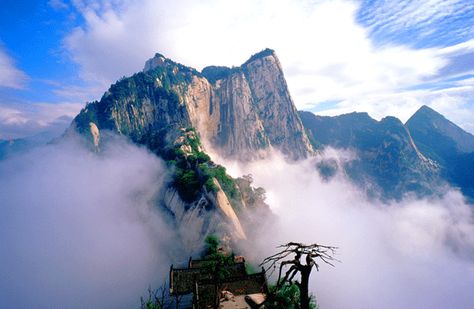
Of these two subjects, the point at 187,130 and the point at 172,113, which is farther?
the point at 172,113

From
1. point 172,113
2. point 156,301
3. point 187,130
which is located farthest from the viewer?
point 172,113

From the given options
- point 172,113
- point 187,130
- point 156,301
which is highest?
point 172,113

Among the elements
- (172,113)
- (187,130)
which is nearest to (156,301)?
(187,130)

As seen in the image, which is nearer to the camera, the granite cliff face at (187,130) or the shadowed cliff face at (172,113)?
the granite cliff face at (187,130)

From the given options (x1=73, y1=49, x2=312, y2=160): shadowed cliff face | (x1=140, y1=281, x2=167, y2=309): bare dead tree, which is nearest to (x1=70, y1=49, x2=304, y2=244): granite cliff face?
(x1=73, y1=49, x2=312, y2=160): shadowed cliff face

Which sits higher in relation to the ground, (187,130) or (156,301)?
(187,130)

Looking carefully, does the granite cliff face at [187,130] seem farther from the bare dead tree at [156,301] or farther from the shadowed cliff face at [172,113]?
the bare dead tree at [156,301]

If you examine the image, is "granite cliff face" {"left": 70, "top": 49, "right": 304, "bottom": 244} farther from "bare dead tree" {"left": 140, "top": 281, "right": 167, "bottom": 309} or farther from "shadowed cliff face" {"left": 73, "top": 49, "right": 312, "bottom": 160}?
"bare dead tree" {"left": 140, "top": 281, "right": 167, "bottom": 309}

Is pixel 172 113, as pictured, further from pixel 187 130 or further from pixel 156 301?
pixel 156 301

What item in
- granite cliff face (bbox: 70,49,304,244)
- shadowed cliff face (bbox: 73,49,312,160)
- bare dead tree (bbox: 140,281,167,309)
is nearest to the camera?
bare dead tree (bbox: 140,281,167,309)

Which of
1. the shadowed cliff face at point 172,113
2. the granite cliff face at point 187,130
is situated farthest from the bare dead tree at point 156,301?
the shadowed cliff face at point 172,113

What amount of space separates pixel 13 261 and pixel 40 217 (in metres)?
27.9

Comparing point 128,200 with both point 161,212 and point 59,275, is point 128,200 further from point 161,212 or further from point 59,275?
point 59,275

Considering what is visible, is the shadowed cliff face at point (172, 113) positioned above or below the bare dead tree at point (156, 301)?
above
